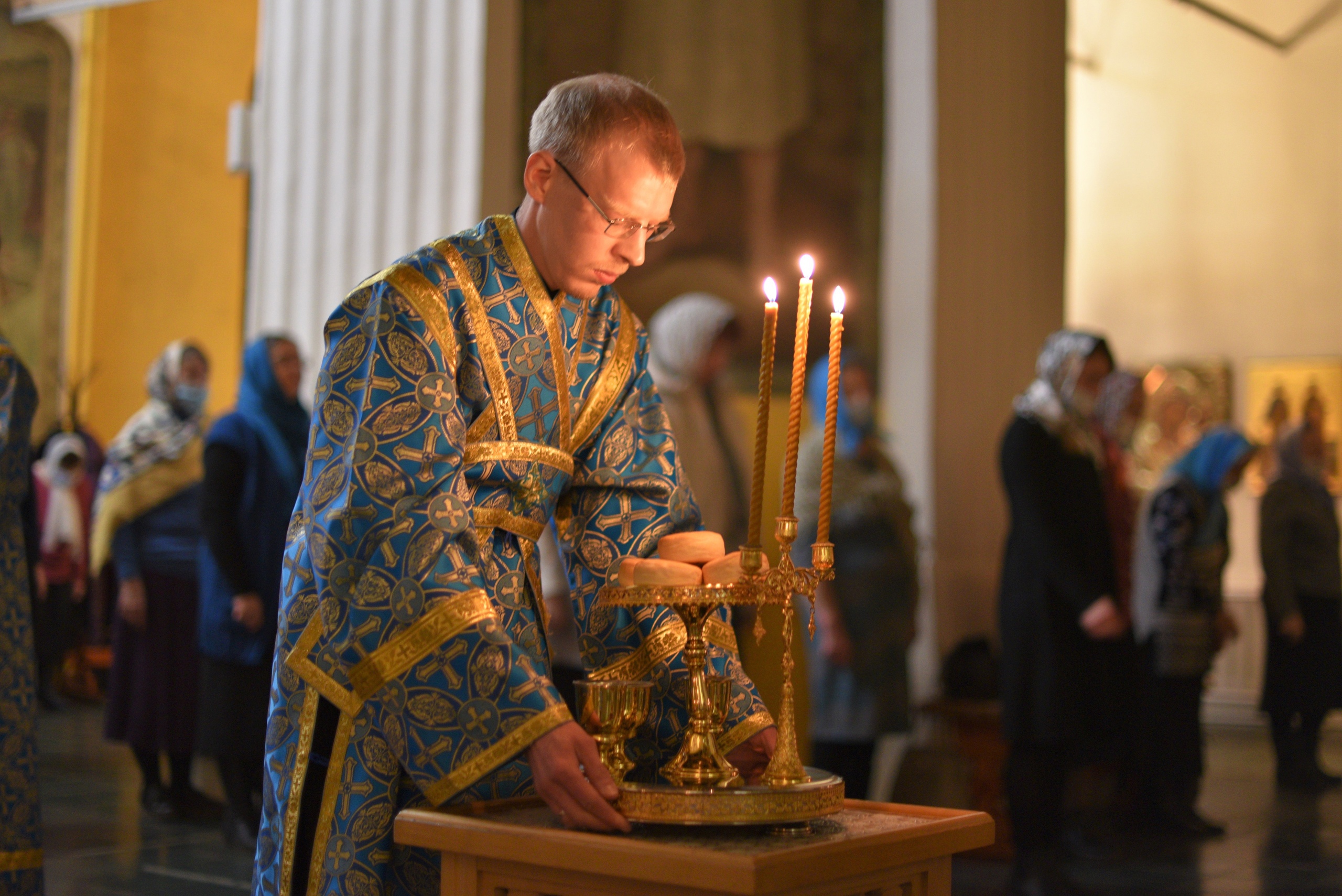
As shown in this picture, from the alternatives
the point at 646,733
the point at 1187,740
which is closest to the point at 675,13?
the point at 1187,740

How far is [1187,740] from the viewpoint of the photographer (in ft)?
18.8

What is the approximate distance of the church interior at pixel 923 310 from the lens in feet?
14.9

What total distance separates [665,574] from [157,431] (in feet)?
15.6

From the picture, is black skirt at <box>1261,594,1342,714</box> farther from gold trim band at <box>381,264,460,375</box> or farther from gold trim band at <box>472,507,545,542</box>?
gold trim band at <box>381,264,460,375</box>

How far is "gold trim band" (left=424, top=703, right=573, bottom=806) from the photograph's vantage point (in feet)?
5.15

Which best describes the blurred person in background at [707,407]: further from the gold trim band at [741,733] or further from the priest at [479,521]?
the gold trim band at [741,733]

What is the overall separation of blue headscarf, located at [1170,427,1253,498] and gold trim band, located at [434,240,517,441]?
480cm

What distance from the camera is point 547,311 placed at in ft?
6.36

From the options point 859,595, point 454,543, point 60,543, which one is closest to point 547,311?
point 454,543

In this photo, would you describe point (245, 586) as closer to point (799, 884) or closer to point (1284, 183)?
point (799, 884)

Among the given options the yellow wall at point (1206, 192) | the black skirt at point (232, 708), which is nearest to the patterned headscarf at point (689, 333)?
the black skirt at point (232, 708)

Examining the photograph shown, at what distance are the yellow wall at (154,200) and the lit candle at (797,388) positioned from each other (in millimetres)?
12103

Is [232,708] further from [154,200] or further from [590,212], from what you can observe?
[154,200]

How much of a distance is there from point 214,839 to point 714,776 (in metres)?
3.94
